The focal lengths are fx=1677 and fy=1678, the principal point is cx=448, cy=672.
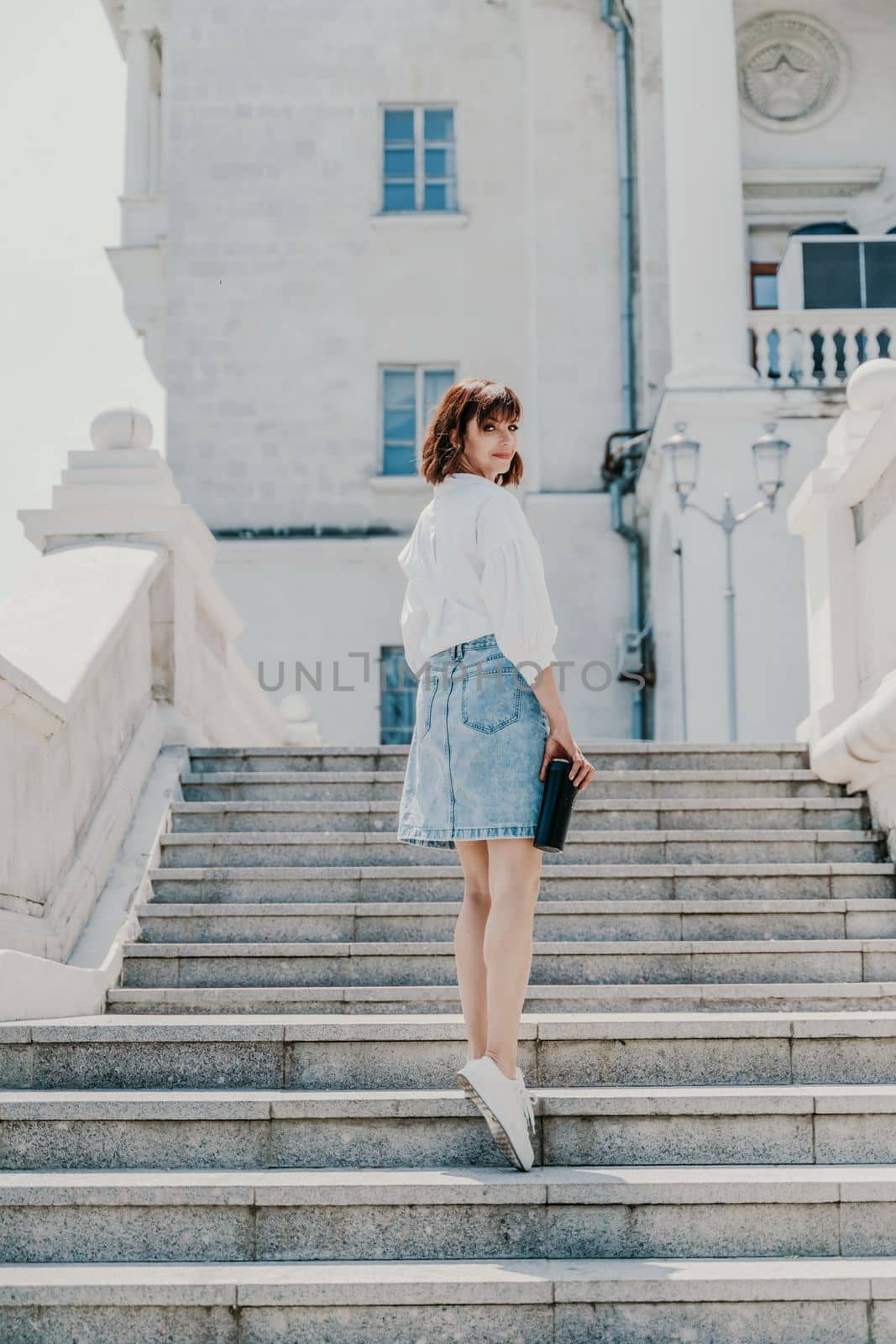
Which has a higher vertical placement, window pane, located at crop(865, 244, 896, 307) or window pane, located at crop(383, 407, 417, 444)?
window pane, located at crop(865, 244, 896, 307)

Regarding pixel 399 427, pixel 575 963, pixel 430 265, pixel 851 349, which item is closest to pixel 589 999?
pixel 575 963

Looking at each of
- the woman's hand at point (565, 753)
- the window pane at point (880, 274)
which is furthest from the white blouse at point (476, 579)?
the window pane at point (880, 274)

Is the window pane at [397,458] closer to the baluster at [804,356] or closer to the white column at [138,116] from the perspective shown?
the white column at [138,116]

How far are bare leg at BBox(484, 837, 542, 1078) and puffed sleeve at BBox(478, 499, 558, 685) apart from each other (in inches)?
18.6

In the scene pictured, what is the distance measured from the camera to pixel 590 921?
6.36 meters

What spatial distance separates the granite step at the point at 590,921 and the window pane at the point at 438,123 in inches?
661

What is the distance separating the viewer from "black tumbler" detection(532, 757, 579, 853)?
4145 millimetres

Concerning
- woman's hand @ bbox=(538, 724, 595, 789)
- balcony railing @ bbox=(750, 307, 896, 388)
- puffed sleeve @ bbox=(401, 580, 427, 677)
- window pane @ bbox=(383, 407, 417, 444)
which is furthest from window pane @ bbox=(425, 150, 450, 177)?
woman's hand @ bbox=(538, 724, 595, 789)

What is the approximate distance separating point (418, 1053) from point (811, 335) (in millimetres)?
14072

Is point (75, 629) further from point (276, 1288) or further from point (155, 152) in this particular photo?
point (155, 152)

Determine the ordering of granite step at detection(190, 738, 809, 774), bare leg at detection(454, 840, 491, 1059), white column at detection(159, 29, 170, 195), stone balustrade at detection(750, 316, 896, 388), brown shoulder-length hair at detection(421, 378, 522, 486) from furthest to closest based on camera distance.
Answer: white column at detection(159, 29, 170, 195), stone balustrade at detection(750, 316, 896, 388), granite step at detection(190, 738, 809, 774), brown shoulder-length hair at detection(421, 378, 522, 486), bare leg at detection(454, 840, 491, 1059)

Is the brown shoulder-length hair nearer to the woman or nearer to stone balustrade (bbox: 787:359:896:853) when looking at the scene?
the woman

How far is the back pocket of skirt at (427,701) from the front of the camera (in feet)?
14.4

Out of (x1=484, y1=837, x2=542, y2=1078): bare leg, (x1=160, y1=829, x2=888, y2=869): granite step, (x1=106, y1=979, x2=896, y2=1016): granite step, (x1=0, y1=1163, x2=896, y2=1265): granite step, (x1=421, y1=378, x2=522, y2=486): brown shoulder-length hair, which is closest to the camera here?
(x1=0, y1=1163, x2=896, y2=1265): granite step
